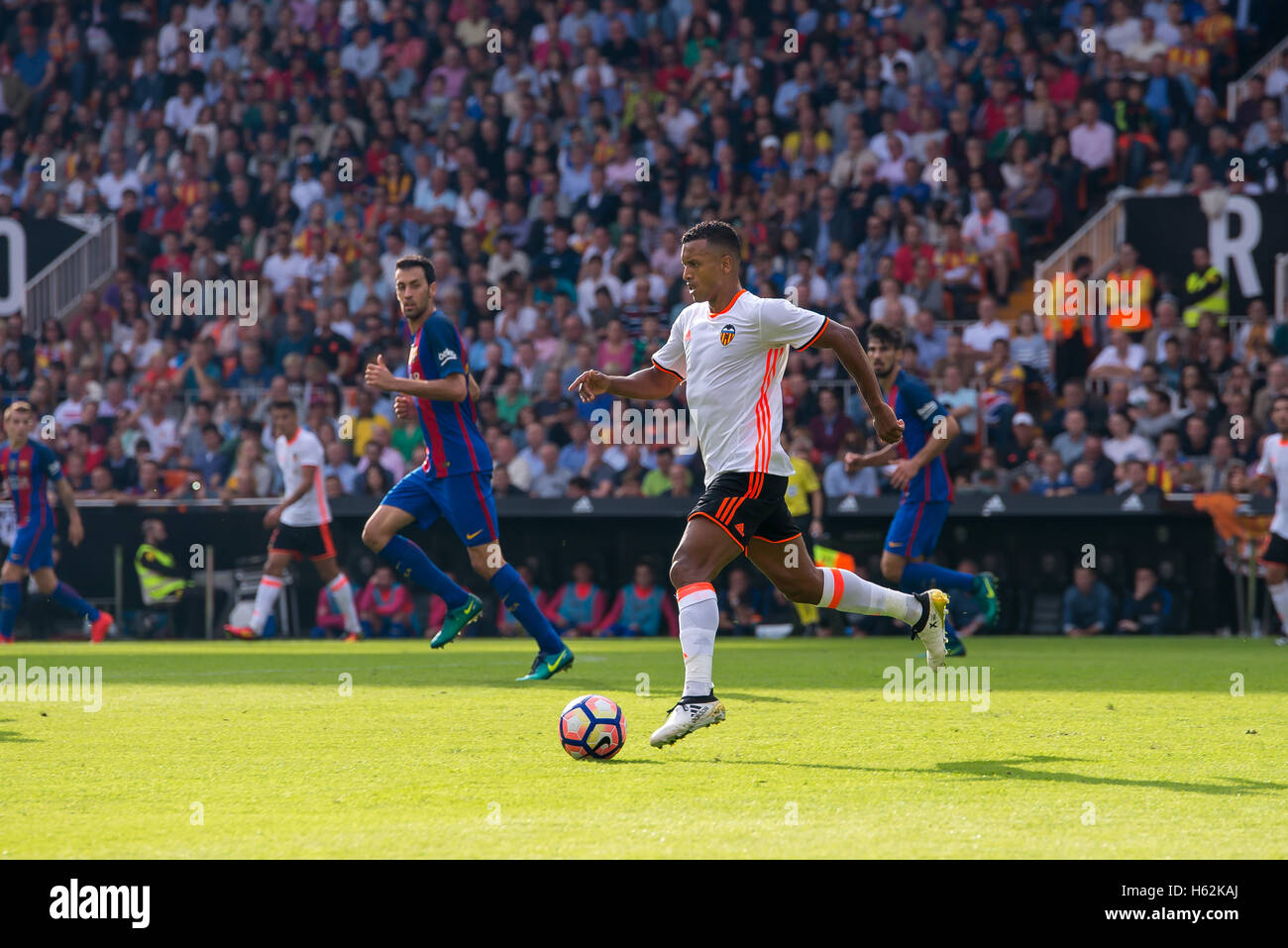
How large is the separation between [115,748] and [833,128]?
1645 cm

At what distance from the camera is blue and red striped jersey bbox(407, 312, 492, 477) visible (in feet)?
32.0

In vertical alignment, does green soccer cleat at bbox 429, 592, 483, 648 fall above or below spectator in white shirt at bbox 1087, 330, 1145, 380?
below

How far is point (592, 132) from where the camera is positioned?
22109 mm

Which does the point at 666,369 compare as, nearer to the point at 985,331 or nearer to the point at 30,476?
the point at 30,476

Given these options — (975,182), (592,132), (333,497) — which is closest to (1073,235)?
(975,182)

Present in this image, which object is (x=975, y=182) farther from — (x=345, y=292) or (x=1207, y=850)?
(x=1207, y=850)

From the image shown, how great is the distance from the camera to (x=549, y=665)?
954 cm

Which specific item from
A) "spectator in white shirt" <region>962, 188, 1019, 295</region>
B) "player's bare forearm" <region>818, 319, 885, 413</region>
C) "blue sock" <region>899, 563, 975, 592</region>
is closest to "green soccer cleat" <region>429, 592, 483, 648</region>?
"blue sock" <region>899, 563, 975, 592</region>

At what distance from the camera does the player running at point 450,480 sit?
959cm

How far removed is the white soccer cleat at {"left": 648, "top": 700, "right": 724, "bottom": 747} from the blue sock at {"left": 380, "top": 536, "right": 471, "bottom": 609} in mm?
4224

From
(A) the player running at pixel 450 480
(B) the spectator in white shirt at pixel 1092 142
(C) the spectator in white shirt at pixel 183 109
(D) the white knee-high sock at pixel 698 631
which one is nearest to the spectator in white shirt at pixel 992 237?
(B) the spectator in white shirt at pixel 1092 142

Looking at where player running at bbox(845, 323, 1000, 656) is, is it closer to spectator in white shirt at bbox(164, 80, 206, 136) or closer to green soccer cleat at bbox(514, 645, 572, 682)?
green soccer cleat at bbox(514, 645, 572, 682)

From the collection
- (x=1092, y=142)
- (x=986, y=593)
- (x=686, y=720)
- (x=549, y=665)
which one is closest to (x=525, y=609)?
(x=549, y=665)

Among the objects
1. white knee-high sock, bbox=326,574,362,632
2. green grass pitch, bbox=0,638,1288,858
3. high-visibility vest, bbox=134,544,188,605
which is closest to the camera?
green grass pitch, bbox=0,638,1288,858
